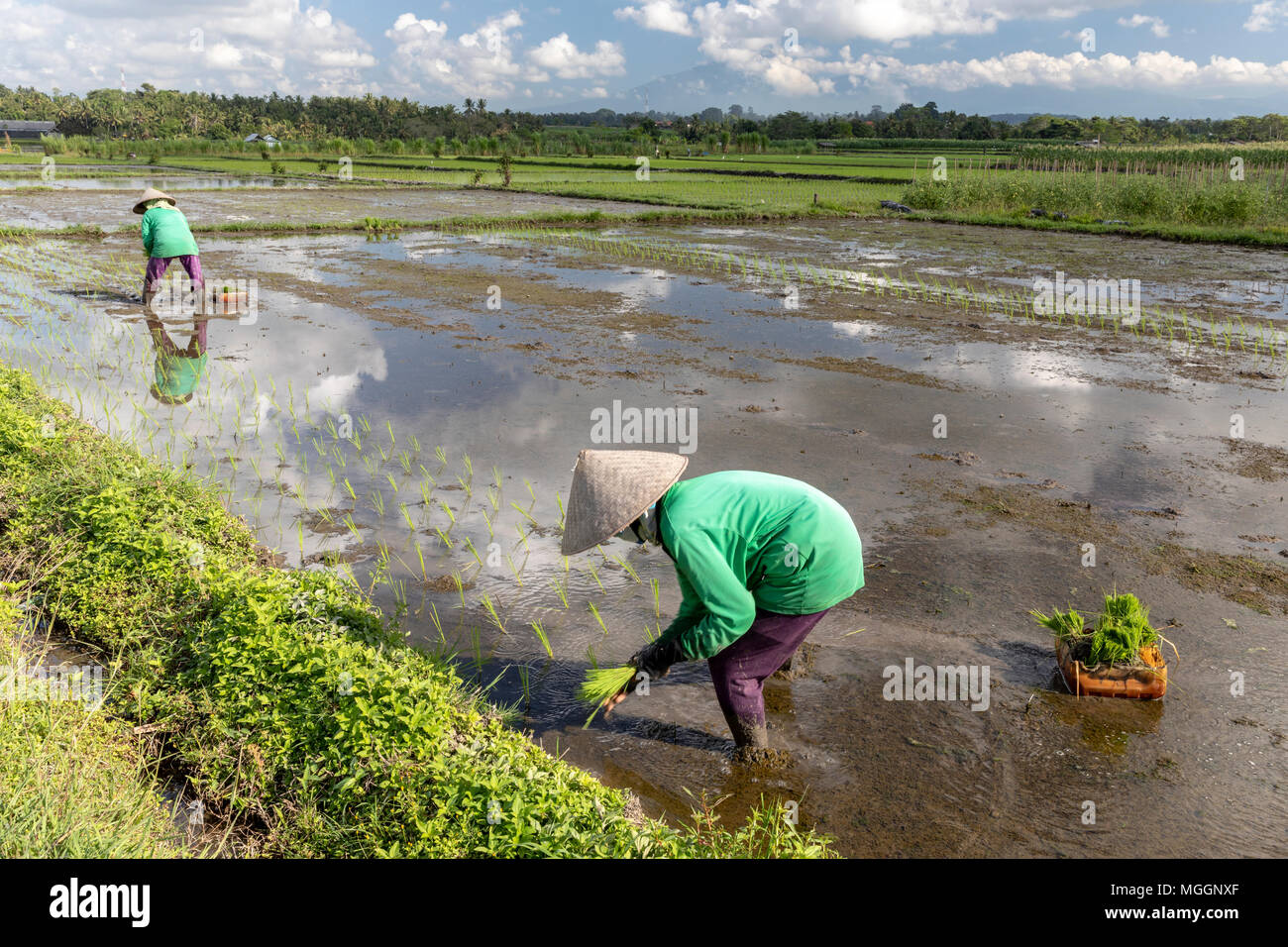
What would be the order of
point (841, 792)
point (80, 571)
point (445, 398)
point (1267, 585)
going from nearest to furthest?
point (841, 792) < point (80, 571) < point (1267, 585) < point (445, 398)

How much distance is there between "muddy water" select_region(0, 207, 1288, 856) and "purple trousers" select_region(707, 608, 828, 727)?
0.85ft

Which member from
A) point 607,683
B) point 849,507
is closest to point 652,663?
point 607,683

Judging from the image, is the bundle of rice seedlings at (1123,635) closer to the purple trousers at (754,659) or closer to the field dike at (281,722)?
the purple trousers at (754,659)

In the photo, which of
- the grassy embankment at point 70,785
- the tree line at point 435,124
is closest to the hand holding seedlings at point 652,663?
the grassy embankment at point 70,785

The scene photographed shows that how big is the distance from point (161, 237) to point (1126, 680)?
1079 cm

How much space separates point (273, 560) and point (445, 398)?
337 centimetres

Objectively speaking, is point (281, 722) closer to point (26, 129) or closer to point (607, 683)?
point (607, 683)

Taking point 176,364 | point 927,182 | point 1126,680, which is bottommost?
point 1126,680

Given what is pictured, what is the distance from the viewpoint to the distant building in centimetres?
6191

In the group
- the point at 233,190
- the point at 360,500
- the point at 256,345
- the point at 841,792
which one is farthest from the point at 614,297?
the point at 233,190

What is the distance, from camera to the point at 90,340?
30.2ft

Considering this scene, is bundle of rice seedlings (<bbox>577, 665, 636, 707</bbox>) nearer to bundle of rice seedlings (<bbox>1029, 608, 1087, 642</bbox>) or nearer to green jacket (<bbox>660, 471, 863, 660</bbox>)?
green jacket (<bbox>660, 471, 863, 660</bbox>)

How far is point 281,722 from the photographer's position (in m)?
2.88
